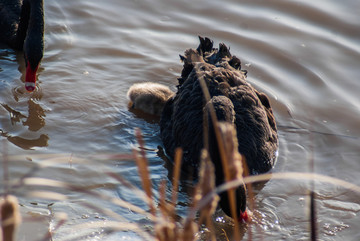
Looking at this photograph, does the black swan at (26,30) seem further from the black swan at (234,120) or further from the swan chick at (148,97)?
the black swan at (234,120)

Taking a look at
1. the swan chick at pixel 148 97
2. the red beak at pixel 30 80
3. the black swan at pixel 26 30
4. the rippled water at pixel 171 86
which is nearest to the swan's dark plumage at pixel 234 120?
the rippled water at pixel 171 86

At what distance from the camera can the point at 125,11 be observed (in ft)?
29.1

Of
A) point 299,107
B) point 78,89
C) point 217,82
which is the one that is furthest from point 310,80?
point 78,89

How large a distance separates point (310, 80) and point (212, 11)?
2.36 meters

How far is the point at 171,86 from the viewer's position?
7.40 meters

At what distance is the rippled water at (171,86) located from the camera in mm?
4984

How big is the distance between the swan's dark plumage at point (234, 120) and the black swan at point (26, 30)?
5.91 ft

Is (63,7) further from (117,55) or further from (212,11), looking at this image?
(212,11)

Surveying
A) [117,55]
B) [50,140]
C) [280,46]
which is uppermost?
[280,46]

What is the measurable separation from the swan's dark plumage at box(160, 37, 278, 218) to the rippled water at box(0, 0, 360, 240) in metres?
0.29

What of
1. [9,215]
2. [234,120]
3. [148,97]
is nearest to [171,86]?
[148,97]

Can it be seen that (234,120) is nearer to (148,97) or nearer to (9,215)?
(148,97)

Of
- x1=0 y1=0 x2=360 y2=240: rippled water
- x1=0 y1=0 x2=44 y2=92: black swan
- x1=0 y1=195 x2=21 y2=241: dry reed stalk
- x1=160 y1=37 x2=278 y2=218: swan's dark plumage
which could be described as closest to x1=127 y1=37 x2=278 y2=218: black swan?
x1=160 y1=37 x2=278 y2=218: swan's dark plumage

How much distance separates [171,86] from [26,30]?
2.43 metres
